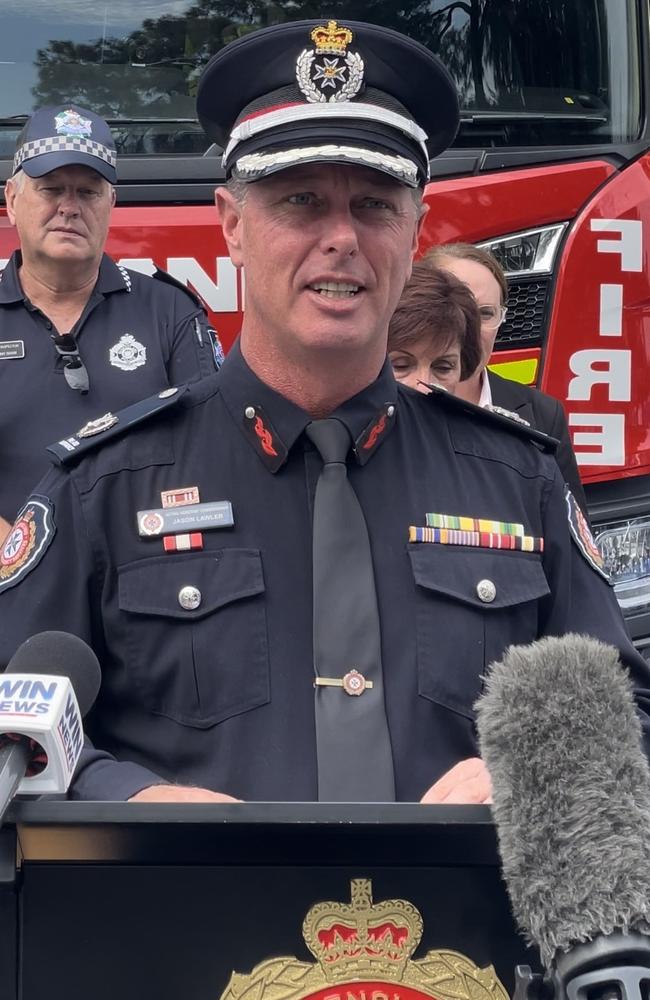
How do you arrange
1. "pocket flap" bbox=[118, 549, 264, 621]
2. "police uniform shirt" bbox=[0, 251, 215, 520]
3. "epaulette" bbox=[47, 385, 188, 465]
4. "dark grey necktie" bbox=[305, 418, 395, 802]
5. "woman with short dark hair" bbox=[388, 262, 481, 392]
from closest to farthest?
"dark grey necktie" bbox=[305, 418, 395, 802], "pocket flap" bbox=[118, 549, 264, 621], "epaulette" bbox=[47, 385, 188, 465], "woman with short dark hair" bbox=[388, 262, 481, 392], "police uniform shirt" bbox=[0, 251, 215, 520]

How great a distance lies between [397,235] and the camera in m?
2.02

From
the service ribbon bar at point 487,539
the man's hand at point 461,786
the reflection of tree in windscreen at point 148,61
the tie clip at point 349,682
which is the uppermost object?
the reflection of tree in windscreen at point 148,61

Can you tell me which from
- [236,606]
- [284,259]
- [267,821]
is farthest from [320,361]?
[267,821]

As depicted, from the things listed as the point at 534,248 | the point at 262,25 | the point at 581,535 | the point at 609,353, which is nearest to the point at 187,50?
the point at 262,25

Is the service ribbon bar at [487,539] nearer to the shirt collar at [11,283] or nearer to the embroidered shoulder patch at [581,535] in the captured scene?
the embroidered shoulder patch at [581,535]

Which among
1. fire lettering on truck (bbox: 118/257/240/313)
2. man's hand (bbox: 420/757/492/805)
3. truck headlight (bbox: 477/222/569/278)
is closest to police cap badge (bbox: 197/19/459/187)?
man's hand (bbox: 420/757/492/805)

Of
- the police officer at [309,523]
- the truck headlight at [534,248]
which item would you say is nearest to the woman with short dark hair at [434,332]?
the truck headlight at [534,248]

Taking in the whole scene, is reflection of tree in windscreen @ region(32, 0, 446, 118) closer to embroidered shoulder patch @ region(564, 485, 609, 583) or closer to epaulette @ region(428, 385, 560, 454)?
epaulette @ region(428, 385, 560, 454)

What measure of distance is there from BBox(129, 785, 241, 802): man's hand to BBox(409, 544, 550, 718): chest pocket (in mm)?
347

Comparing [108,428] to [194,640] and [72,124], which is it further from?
[72,124]

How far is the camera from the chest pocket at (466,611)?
74.6 inches

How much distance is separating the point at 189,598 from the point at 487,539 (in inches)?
16.3

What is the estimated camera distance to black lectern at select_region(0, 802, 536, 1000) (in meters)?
1.30

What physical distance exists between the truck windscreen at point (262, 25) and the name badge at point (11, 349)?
573mm
